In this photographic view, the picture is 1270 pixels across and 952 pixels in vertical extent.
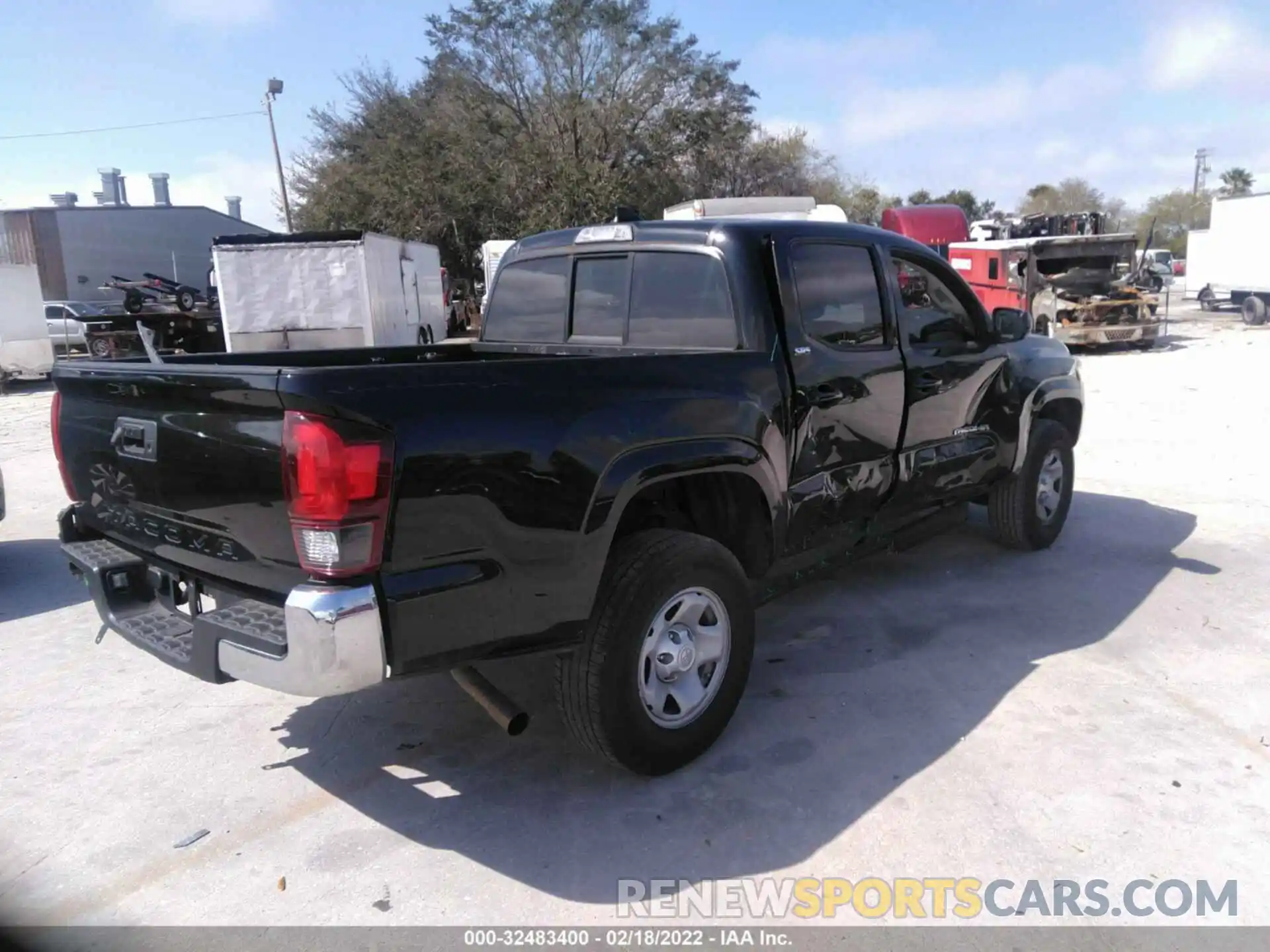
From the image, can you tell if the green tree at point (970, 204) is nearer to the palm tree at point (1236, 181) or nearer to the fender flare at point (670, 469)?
the palm tree at point (1236, 181)

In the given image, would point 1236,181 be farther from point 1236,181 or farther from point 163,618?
point 163,618

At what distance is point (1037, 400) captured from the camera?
5598 mm

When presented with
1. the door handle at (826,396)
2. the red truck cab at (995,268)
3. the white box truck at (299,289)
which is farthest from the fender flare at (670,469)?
the red truck cab at (995,268)

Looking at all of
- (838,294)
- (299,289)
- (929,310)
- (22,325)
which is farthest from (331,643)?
(22,325)

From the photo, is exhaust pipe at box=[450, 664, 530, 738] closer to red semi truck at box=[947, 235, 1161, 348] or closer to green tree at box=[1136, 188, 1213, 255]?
red semi truck at box=[947, 235, 1161, 348]

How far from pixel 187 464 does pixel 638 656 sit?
162cm

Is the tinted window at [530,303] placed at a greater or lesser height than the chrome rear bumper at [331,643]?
greater

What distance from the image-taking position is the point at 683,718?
3494mm

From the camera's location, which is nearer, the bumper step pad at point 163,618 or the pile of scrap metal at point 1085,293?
the bumper step pad at point 163,618

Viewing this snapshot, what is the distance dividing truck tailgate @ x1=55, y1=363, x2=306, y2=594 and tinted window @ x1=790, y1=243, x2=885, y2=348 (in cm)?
234

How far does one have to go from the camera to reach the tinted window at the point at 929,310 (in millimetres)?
4715

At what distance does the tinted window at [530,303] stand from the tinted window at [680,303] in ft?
1.73

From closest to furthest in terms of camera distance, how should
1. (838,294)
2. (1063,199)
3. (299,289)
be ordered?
1. (838,294)
2. (299,289)
3. (1063,199)

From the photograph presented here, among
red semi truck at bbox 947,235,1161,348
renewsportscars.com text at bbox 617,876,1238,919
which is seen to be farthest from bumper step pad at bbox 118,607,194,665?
red semi truck at bbox 947,235,1161,348
